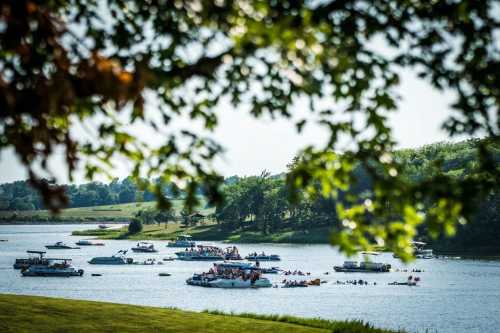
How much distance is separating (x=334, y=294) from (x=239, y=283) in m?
14.1

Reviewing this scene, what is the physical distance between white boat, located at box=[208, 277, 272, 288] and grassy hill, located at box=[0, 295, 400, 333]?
153ft

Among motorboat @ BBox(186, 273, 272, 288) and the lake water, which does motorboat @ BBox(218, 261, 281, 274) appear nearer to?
the lake water

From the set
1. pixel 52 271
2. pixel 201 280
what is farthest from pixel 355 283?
pixel 52 271

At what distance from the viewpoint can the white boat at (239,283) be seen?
3278 inches

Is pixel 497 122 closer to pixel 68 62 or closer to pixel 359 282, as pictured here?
pixel 68 62

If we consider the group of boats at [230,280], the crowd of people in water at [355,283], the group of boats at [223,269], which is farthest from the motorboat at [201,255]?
the crowd of people in water at [355,283]

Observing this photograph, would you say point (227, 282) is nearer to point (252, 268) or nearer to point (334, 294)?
point (334, 294)

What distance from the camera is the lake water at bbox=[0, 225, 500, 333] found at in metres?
58.1

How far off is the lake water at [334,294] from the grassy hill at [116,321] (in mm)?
21643

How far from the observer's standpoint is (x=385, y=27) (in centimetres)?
1074

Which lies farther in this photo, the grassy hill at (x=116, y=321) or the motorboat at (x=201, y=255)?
the motorboat at (x=201, y=255)

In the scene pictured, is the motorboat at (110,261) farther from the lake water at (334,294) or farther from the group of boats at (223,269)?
the lake water at (334,294)

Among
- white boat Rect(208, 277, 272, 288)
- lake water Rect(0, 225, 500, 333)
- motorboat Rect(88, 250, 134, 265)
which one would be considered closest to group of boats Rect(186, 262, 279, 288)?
white boat Rect(208, 277, 272, 288)

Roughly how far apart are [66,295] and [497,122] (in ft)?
216
